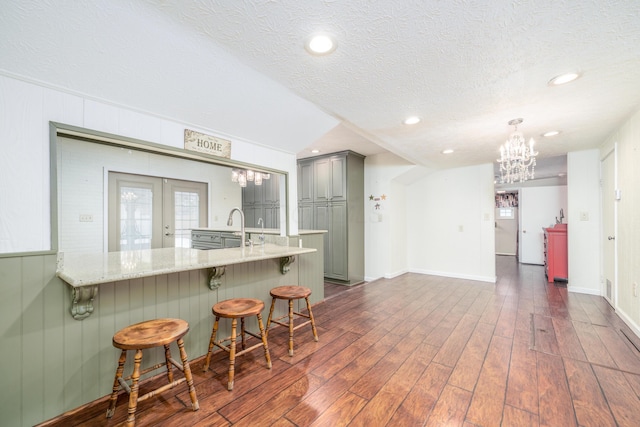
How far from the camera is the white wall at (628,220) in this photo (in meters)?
2.47

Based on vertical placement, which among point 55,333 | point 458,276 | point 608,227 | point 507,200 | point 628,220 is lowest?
point 458,276

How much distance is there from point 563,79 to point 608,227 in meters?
2.86

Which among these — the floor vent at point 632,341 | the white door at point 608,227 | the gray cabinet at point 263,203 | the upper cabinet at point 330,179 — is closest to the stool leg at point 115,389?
the gray cabinet at point 263,203

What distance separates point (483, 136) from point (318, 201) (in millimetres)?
2764

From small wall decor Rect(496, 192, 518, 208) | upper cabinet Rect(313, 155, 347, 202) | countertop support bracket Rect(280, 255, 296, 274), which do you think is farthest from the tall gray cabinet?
small wall decor Rect(496, 192, 518, 208)

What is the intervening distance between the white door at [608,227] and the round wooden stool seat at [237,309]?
4.28 m

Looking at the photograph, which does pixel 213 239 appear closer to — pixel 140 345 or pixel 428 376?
pixel 140 345

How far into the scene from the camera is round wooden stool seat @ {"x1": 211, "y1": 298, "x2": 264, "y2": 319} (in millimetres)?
1829

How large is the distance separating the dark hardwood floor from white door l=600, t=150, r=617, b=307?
64 cm

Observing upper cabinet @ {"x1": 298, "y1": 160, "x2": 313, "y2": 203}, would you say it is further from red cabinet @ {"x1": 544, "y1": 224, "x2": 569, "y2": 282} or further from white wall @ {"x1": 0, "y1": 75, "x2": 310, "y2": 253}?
red cabinet @ {"x1": 544, "y1": 224, "x2": 569, "y2": 282}

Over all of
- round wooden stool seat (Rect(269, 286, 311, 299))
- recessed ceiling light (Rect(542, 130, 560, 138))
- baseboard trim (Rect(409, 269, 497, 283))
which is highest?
recessed ceiling light (Rect(542, 130, 560, 138))

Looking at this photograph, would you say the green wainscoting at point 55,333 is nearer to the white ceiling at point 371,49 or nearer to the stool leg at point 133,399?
the stool leg at point 133,399

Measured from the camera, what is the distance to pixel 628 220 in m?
2.67

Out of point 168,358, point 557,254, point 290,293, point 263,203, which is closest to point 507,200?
point 557,254
